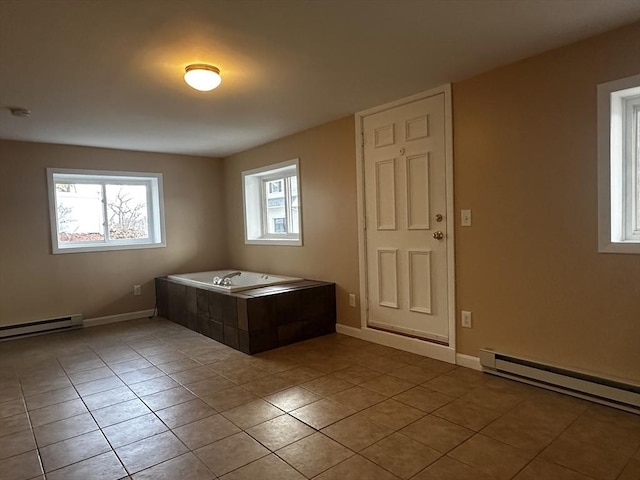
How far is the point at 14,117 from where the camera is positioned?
3342 millimetres

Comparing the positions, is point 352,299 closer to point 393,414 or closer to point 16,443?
point 393,414

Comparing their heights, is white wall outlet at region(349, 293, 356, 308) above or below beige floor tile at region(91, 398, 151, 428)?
above

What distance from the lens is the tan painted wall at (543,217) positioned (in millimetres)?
2219

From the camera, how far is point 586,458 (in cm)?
177

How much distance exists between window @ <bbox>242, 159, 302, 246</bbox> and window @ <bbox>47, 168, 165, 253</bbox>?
1141 mm

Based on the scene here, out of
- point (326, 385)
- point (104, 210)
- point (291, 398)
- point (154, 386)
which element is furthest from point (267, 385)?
point (104, 210)

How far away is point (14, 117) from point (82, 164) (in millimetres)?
1250

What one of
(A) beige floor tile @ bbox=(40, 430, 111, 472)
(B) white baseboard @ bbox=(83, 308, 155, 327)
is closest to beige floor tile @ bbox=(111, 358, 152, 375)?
(A) beige floor tile @ bbox=(40, 430, 111, 472)

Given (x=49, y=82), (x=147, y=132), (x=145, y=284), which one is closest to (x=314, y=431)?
(x=49, y=82)

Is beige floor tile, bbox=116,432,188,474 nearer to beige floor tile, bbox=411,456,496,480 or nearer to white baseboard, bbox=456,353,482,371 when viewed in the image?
beige floor tile, bbox=411,456,496,480

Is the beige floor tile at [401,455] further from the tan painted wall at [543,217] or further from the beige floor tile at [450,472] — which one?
the tan painted wall at [543,217]

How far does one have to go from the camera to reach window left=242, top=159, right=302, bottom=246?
15.6 feet

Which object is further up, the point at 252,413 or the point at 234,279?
the point at 234,279

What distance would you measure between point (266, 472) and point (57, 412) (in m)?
1.51
